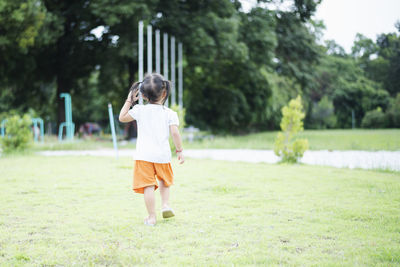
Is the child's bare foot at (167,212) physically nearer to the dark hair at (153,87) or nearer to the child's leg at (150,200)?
the child's leg at (150,200)

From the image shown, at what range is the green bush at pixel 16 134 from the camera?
12.4m

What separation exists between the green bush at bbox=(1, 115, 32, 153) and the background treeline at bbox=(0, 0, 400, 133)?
6.09 m

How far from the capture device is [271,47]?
21.9 m

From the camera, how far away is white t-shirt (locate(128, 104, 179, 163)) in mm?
3943

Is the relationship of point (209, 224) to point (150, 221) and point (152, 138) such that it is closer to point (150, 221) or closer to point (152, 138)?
point (150, 221)

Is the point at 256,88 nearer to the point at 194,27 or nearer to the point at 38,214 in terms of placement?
the point at 194,27

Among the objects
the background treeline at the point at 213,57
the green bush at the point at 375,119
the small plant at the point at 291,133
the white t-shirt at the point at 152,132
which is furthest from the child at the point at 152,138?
the green bush at the point at 375,119

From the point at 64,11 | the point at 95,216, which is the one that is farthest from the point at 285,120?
the point at 64,11

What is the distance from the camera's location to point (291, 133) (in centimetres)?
A: 977

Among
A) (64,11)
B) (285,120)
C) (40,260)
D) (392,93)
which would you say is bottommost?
(40,260)

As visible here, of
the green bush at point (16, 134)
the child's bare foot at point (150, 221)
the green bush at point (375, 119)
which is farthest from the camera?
the green bush at point (375, 119)

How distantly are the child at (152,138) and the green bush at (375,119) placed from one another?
1862 cm

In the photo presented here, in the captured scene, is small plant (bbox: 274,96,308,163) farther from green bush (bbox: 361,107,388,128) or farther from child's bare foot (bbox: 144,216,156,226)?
green bush (bbox: 361,107,388,128)

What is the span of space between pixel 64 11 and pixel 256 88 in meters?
13.0
